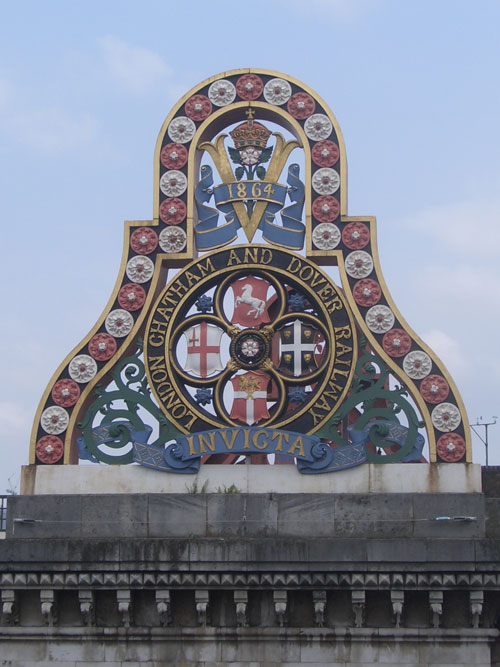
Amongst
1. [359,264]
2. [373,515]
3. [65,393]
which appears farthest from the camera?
Answer: [359,264]

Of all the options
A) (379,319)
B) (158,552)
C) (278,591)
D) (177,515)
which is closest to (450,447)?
(379,319)

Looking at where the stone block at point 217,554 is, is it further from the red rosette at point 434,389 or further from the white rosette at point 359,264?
the white rosette at point 359,264

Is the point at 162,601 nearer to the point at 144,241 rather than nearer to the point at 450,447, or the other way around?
the point at 450,447

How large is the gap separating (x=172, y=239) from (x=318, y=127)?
3.85 m

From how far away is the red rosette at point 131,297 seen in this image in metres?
31.0

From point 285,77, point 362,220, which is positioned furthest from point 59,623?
point 285,77

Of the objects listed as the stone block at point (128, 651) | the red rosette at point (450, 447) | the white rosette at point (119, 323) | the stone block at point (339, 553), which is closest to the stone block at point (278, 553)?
the stone block at point (339, 553)

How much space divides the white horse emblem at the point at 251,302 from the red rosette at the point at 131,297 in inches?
75.6

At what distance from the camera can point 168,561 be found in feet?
91.9

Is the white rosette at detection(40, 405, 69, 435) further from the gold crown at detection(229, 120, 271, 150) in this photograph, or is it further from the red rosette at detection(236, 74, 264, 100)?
the red rosette at detection(236, 74, 264, 100)

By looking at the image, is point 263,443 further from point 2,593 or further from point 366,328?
point 2,593

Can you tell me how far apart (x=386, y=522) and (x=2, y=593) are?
24.1 ft

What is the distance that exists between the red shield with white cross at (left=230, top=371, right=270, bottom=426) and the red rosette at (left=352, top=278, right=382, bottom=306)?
242cm

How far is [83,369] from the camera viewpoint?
30562mm
